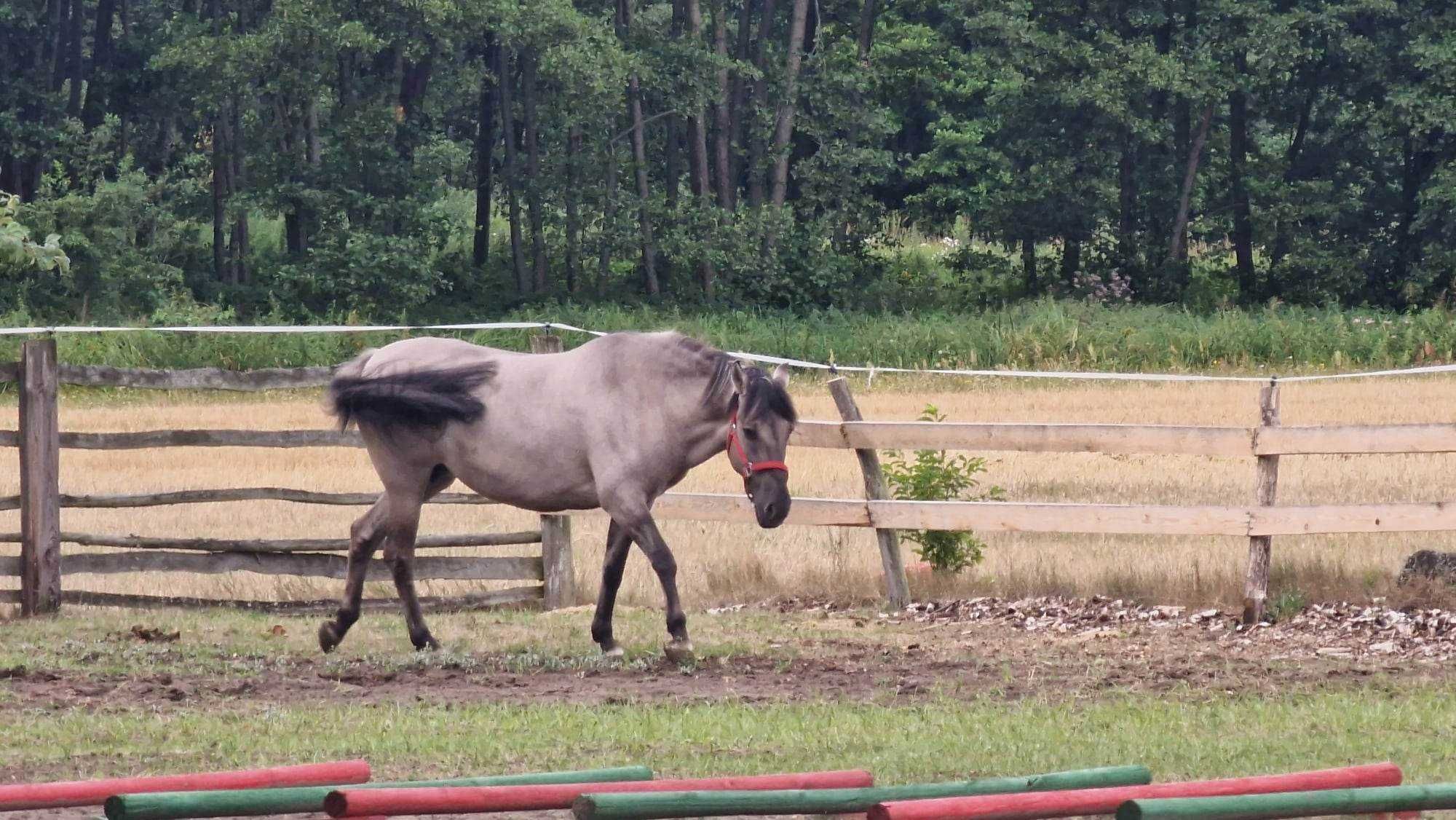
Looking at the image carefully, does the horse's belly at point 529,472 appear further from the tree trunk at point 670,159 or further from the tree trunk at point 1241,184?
the tree trunk at point 1241,184

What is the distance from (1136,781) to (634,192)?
39.2 metres

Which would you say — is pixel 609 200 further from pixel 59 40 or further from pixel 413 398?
pixel 413 398

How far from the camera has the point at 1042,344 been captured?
32.2m

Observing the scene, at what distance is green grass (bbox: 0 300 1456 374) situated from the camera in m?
30.9

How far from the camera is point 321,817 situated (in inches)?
221

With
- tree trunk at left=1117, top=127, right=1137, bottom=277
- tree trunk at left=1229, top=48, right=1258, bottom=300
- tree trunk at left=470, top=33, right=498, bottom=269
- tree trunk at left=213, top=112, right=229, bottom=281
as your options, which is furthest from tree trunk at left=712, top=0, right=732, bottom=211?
tree trunk at left=1229, top=48, right=1258, bottom=300

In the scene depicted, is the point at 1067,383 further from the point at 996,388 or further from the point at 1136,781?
the point at 1136,781

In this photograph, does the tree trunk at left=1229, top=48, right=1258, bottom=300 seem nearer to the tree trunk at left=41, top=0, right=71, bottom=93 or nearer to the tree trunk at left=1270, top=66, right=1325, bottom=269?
the tree trunk at left=1270, top=66, right=1325, bottom=269

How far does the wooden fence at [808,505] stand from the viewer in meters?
9.86

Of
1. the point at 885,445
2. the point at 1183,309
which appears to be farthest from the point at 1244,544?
the point at 1183,309

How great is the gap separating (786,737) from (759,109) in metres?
37.0

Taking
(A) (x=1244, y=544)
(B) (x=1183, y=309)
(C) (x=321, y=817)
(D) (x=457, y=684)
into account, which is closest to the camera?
(C) (x=321, y=817)

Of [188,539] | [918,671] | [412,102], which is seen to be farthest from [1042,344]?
[918,671]

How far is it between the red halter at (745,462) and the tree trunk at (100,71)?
3776 centimetres
